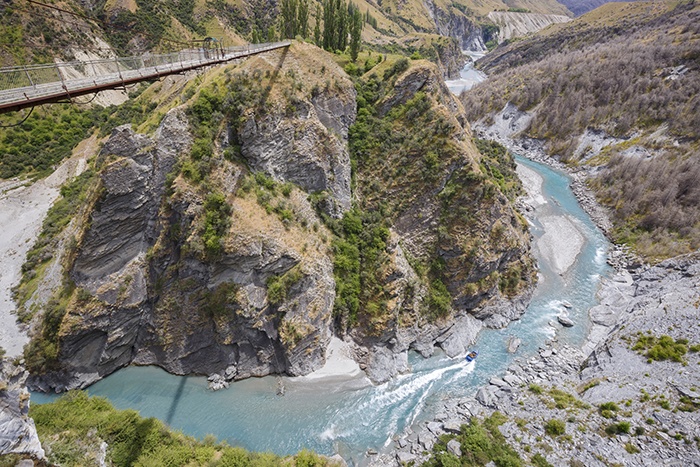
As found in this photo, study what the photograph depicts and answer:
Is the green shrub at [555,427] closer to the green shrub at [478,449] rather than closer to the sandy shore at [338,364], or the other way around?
the green shrub at [478,449]

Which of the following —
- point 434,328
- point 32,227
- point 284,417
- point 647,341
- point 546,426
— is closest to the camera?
point 546,426

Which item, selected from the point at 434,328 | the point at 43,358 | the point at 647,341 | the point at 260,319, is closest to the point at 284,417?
the point at 260,319

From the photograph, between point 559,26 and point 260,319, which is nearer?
point 260,319

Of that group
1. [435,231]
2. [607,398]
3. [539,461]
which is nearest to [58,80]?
[435,231]

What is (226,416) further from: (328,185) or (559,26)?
(559,26)

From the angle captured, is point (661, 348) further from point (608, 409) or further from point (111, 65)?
point (111, 65)

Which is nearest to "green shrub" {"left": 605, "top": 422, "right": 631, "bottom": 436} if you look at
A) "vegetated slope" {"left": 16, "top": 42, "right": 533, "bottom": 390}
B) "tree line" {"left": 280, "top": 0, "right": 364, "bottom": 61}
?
"vegetated slope" {"left": 16, "top": 42, "right": 533, "bottom": 390}
